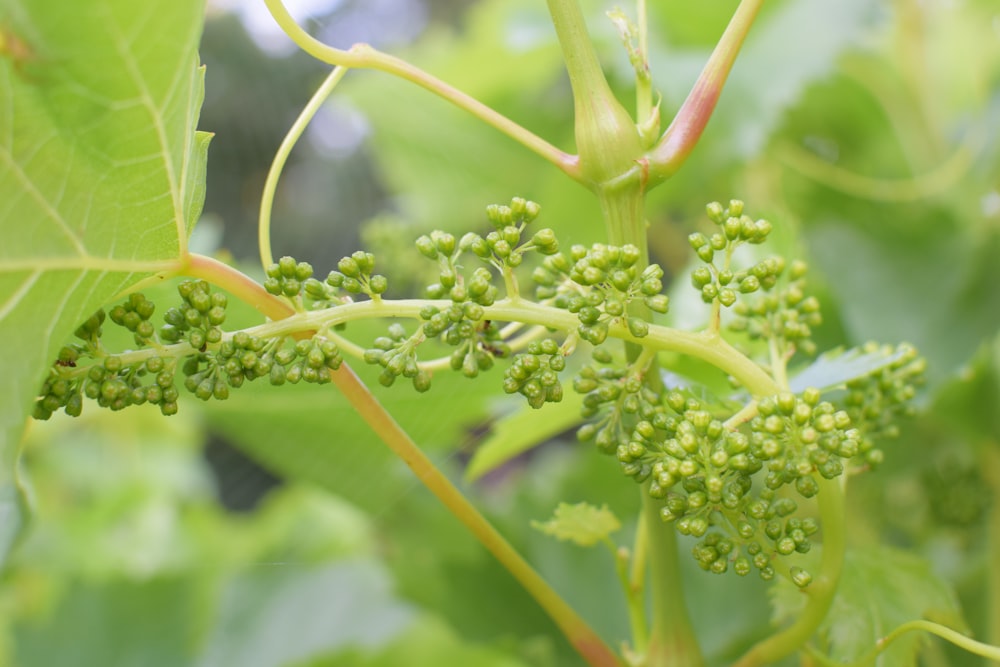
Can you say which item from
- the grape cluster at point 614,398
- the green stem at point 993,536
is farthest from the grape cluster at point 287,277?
the green stem at point 993,536

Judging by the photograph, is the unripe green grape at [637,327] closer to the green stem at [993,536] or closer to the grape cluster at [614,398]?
the grape cluster at [614,398]

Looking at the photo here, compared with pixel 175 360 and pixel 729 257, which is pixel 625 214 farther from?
pixel 175 360

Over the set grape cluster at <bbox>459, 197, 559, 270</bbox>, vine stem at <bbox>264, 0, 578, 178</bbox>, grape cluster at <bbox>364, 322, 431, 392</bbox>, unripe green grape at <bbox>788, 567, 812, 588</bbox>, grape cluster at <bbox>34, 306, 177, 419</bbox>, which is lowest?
unripe green grape at <bbox>788, 567, 812, 588</bbox>

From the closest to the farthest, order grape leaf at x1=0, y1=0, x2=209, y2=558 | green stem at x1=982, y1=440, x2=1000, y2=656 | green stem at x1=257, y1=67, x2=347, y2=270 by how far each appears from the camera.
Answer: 1. grape leaf at x1=0, y1=0, x2=209, y2=558
2. green stem at x1=257, y1=67, x2=347, y2=270
3. green stem at x1=982, y1=440, x2=1000, y2=656

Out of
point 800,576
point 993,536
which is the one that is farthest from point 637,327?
point 993,536

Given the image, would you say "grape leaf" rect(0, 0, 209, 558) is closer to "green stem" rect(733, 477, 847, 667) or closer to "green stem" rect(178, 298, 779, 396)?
"green stem" rect(178, 298, 779, 396)

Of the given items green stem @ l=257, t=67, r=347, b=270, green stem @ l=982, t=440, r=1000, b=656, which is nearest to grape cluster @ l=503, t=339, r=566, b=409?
green stem @ l=257, t=67, r=347, b=270
